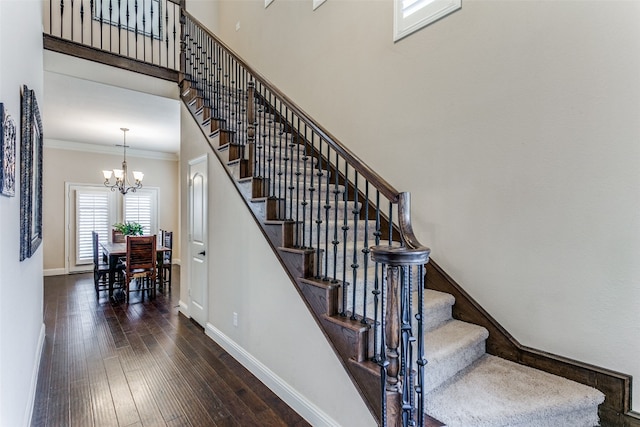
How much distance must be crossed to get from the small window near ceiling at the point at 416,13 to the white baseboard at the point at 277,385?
123 inches

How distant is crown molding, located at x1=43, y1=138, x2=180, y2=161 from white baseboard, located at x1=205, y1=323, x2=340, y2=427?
20.1 ft

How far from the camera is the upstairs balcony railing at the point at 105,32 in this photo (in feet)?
11.7

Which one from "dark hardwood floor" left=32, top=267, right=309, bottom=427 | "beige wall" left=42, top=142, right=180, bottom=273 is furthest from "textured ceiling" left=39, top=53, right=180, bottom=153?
"dark hardwood floor" left=32, top=267, right=309, bottom=427

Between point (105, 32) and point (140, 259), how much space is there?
355 centimetres

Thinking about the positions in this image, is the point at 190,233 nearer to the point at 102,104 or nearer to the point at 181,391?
the point at 181,391

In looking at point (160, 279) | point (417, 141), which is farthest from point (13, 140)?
point (160, 279)

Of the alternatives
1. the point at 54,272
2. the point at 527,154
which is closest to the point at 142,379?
the point at 527,154

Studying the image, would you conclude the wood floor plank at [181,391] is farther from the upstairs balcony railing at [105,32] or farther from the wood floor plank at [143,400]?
the upstairs balcony railing at [105,32]

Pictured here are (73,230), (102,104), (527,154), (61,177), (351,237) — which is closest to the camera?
(527,154)

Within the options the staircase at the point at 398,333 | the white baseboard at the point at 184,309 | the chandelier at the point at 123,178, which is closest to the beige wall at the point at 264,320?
the staircase at the point at 398,333

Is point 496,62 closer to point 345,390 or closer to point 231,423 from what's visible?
point 345,390

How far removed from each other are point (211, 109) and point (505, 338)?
11.5 feet

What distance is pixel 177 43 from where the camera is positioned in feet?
17.1

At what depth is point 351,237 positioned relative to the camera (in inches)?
108
